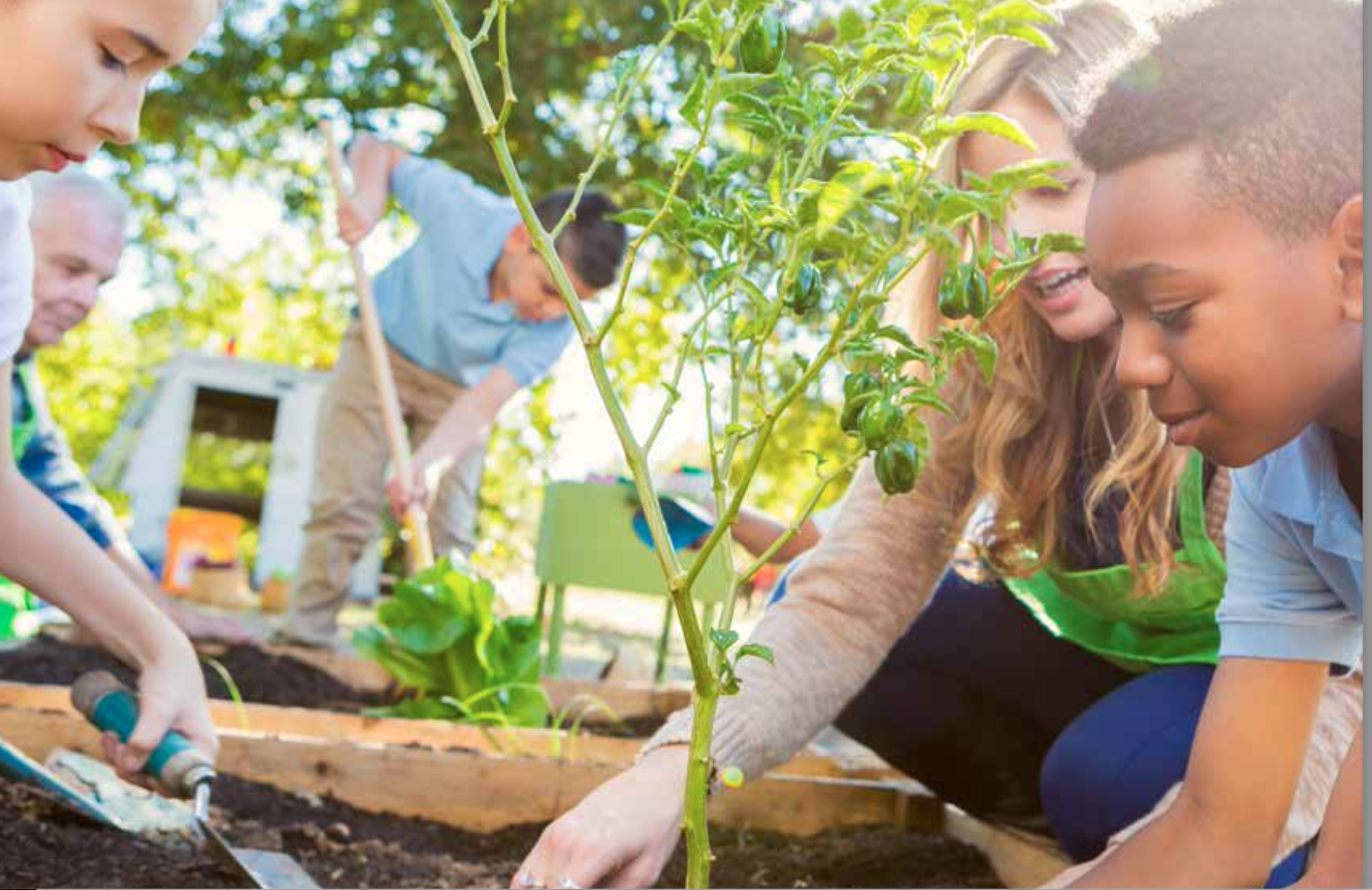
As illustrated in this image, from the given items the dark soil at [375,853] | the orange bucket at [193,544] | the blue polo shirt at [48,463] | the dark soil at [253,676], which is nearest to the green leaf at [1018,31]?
the dark soil at [375,853]

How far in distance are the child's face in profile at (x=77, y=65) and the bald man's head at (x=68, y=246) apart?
4.74ft

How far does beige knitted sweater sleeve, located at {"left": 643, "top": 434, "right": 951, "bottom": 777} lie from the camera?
139 cm

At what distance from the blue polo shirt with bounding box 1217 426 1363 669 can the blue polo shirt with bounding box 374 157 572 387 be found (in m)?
2.59

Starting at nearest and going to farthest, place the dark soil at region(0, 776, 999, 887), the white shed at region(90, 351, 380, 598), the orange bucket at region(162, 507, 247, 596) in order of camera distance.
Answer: the dark soil at region(0, 776, 999, 887) < the orange bucket at region(162, 507, 247, 596) < the white shed at region(90, 351, 380, 598)

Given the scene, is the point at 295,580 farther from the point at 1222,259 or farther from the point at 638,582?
the point at 1222,259

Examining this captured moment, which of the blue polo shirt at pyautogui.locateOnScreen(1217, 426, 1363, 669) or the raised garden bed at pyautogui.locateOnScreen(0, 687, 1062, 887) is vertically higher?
the blue polo shirt at pyautogui.locateOnScreen(1217, 426, 1363, 669)

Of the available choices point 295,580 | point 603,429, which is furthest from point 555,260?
point 295,580

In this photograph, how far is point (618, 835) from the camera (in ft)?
3.63

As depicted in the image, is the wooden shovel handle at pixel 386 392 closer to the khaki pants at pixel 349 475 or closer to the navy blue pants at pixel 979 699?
the khaki pants at pixel 349 475

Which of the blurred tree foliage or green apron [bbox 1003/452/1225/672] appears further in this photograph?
the blurred tree foliage

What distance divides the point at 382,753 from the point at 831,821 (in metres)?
0.61

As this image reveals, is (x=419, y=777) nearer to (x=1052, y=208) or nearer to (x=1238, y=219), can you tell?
(x=1052, y=208)

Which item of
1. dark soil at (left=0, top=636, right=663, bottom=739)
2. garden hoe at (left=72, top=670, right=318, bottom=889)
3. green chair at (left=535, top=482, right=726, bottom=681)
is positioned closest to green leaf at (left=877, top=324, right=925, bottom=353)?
garden hoe at (left=72, top=670, right=318, bottom=889)

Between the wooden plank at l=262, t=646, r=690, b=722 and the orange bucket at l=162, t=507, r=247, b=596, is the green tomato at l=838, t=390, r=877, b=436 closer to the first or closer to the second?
the wooden plank at l=262, t=646, r=690, b=722
